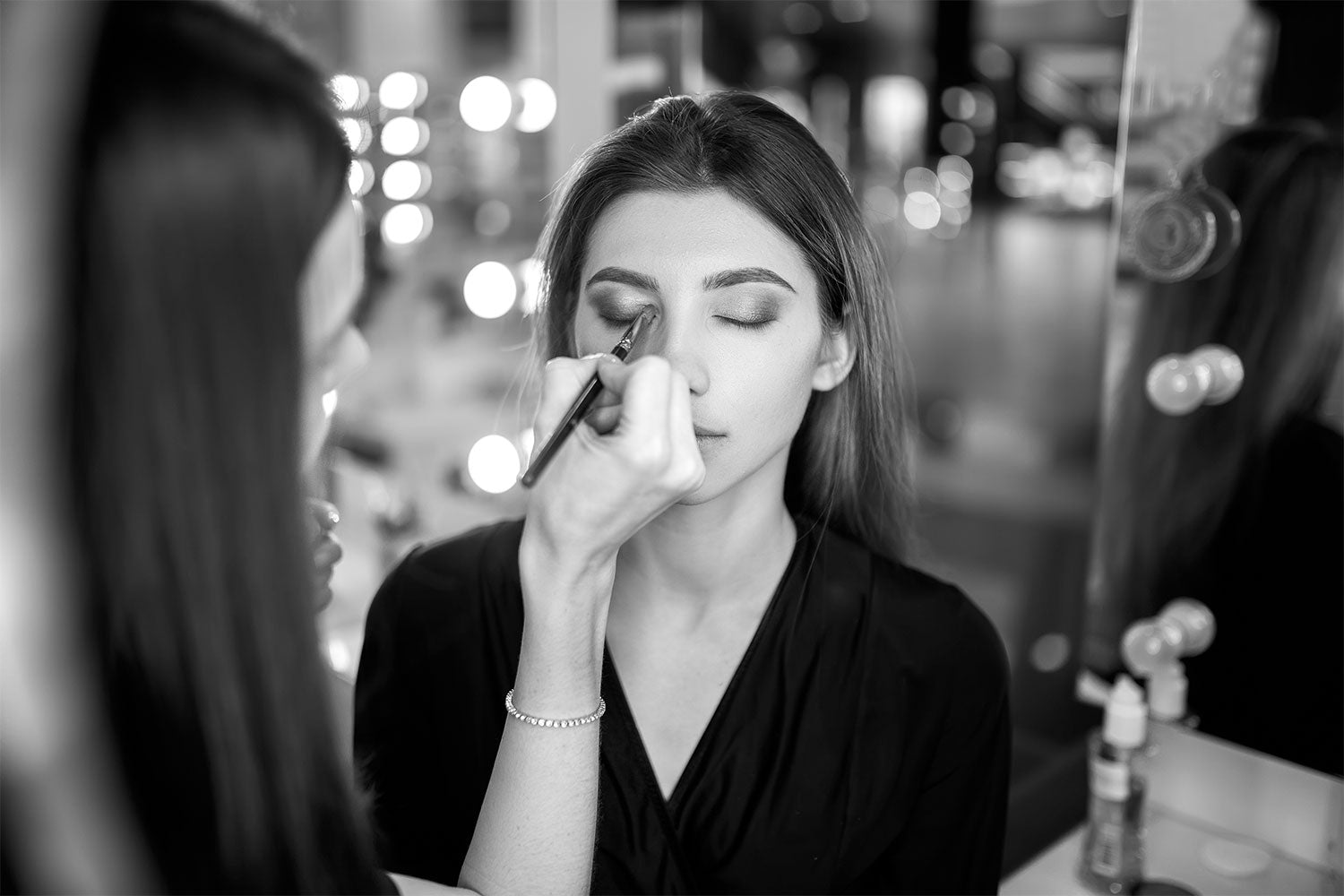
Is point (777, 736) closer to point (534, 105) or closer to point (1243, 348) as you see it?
point (1243, 348)

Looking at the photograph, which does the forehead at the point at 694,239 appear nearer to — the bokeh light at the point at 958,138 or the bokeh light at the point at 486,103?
the bokeh light at the point at 486,103

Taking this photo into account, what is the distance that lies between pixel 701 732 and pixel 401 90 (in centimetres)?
140

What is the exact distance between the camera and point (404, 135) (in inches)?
77.0

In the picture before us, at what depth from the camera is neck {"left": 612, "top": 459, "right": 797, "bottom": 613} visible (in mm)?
949

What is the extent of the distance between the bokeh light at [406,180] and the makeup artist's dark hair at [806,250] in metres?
1.02

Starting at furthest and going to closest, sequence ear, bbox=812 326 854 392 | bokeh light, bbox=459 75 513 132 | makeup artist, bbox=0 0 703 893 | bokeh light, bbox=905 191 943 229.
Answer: bokeh light, bbox=905 191 943 229, bokeh light, bbox=459 75 513 132, ear, bbox=812 326 854 392, makeup artist, bbox=0 0 703 893

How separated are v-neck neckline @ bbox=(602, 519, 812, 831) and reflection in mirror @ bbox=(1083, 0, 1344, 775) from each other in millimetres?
418

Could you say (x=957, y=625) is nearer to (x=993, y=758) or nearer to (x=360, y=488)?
(x=993, y=758)

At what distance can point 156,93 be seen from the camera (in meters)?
0.46

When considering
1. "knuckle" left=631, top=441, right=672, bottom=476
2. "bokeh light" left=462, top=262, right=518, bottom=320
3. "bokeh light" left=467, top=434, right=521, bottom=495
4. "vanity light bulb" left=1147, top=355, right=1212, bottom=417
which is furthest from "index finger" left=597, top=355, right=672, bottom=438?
"bokeh light" left=462, top=262, right=518, bottom=320

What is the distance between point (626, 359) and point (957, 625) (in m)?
0.39

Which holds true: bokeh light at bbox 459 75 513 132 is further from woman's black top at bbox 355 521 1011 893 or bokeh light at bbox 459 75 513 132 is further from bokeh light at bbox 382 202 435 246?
woman's black top at bbox 355 521 1011 893

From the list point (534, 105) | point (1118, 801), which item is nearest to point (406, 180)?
point (534, 105)

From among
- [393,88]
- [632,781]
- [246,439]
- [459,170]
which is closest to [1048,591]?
[459,170]
